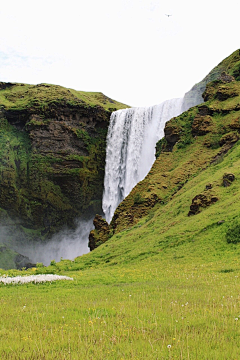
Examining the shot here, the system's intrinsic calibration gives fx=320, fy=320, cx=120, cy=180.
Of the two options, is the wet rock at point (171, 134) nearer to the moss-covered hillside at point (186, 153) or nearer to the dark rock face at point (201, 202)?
the moss-covered hillside at point (186, 153)

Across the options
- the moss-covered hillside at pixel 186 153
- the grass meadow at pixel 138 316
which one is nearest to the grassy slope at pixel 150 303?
the grass meadow at pixel 138 316

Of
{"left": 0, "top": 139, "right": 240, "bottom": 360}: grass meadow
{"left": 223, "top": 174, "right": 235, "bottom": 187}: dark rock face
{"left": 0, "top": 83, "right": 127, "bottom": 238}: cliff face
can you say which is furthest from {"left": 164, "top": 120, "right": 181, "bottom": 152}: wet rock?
{"left": 0, "top": 83, "right": 127, "bottom": 238}: cliff face

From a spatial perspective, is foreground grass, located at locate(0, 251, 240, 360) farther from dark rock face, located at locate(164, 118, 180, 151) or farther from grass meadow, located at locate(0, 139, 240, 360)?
dark rock face, located at locate(164, 118, 180, 151)

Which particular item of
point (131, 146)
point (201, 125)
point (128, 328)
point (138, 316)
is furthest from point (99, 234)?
point (128, 328)

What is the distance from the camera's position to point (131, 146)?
47.2 metres

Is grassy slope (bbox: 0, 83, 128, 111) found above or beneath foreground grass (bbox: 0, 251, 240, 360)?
above

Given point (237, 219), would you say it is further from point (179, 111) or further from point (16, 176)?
point (16, 176)

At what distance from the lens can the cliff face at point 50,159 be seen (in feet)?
175

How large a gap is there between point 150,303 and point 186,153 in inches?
961

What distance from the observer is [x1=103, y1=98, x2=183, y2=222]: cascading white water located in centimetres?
4412

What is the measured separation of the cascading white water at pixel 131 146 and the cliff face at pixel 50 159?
5854 millimetres

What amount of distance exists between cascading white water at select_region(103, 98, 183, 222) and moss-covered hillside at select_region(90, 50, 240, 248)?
10690 mm

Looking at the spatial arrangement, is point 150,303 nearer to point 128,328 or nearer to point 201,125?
point 128,328

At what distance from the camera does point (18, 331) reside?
15.6 ft
